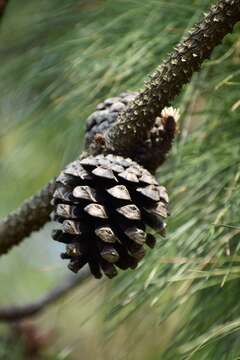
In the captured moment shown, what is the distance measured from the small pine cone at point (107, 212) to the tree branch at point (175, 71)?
40 millimetres

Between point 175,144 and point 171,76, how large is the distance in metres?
0.29

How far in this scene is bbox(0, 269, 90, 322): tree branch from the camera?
1508 mm

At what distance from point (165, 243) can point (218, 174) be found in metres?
0.11

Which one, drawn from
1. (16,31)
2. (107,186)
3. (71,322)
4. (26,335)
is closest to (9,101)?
(16,31)

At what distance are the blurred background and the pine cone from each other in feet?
0.25

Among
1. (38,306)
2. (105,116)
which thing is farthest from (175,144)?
(38,306)

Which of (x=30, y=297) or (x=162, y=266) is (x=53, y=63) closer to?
(x=162, y=266)

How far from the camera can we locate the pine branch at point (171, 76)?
0.75m

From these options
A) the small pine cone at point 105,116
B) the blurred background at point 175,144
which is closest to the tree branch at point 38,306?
the blurred background at point 175,144

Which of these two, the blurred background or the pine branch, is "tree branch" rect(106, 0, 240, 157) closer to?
the pine branch

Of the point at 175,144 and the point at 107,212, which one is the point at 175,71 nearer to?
the point at 107,212

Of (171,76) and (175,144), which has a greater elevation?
(171,76)

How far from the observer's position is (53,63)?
1.27 m

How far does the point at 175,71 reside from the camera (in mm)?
768
